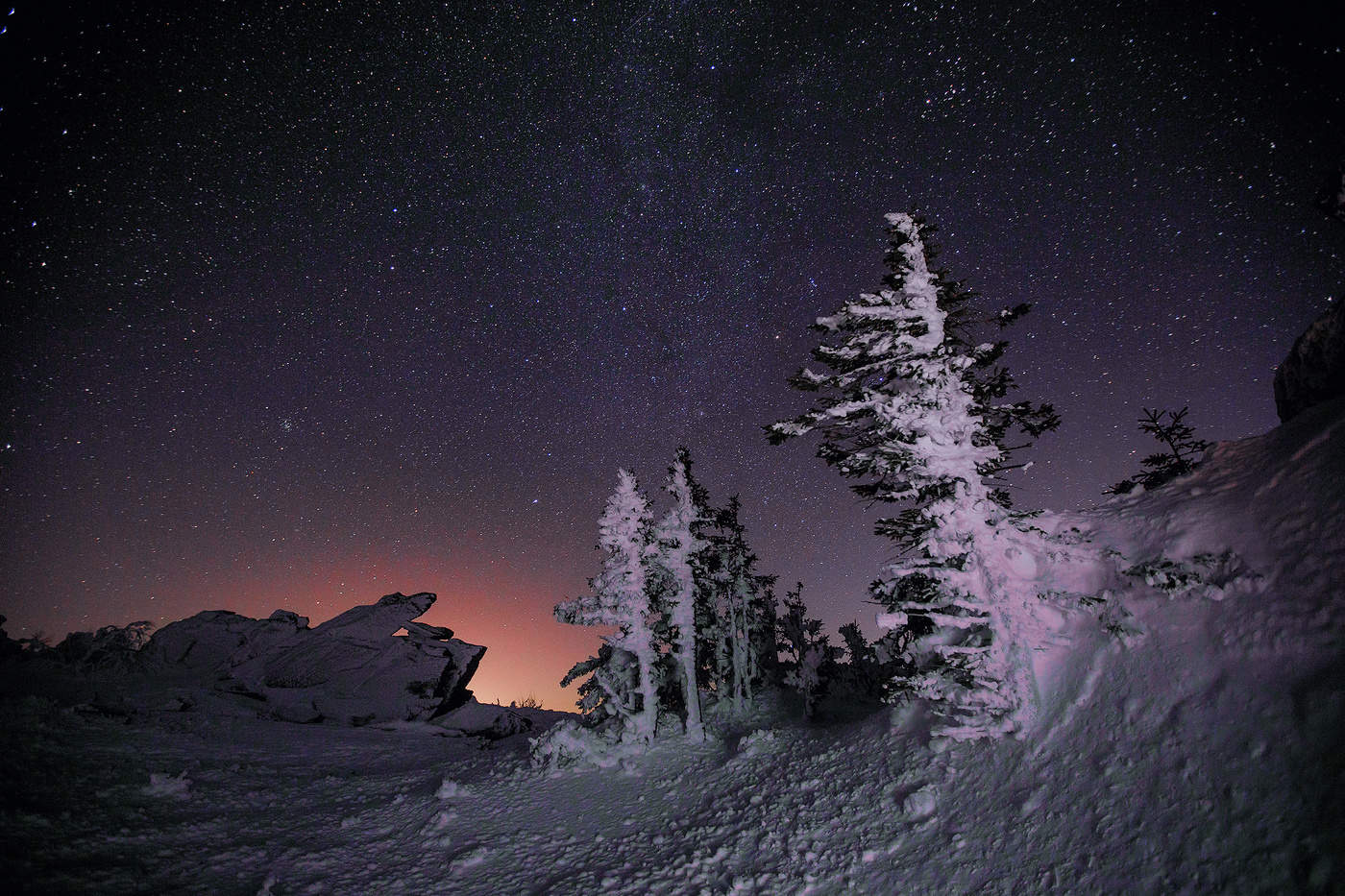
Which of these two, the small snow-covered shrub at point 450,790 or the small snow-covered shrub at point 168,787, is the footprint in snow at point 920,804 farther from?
the small snow-covered shrub at point 168,787

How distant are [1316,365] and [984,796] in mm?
11248

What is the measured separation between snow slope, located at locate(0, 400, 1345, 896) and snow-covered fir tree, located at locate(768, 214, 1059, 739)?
0.95 meters

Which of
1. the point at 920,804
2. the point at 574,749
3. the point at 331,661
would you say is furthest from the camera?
the point at 331,661

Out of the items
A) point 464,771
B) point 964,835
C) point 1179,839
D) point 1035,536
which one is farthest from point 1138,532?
point 464,771

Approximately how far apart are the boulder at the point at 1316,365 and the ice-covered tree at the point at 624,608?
728 inches

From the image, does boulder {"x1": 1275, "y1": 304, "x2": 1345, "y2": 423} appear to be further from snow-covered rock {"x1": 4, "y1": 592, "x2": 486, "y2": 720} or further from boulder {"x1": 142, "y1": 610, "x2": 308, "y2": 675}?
boulder {"x1": 142, "y1": 610, "x2": 308, "y2": 675}

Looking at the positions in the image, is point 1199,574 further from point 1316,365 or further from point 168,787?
point 168,787

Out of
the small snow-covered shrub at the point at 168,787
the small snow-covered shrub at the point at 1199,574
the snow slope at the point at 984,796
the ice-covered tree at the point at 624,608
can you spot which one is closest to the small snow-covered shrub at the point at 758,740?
the snow slope at the point at 984,796

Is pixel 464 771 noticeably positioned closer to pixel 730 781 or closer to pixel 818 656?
pixel 730 781

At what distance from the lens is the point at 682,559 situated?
20.6 m

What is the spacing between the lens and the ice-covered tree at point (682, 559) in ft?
66.7

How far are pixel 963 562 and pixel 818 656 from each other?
14.4 m

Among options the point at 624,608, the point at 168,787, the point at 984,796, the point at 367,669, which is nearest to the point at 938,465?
the point at 984,796

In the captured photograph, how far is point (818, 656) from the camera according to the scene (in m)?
22.1
